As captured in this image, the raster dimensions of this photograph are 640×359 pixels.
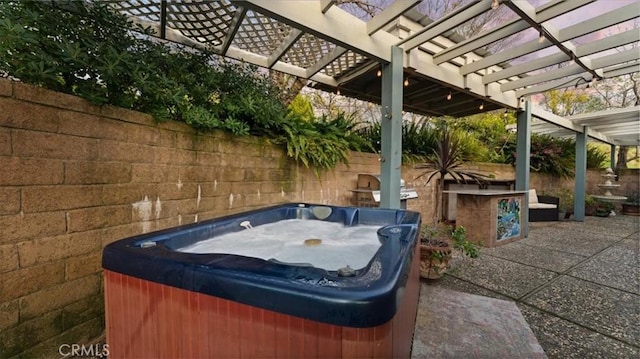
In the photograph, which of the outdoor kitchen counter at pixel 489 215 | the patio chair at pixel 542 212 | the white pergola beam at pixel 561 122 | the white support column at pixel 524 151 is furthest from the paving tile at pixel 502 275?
the patio chair at pixel 542 212

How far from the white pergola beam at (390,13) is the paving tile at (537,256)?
3339 mm

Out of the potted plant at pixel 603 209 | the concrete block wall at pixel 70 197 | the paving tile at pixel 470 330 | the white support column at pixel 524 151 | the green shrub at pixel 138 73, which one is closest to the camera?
the concrete block wall at pixel 70 197

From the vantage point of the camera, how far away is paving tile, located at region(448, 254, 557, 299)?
2.72 metres

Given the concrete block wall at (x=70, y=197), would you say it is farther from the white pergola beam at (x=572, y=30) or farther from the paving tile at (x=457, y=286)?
the white pergola beam at (x=572, y=30)

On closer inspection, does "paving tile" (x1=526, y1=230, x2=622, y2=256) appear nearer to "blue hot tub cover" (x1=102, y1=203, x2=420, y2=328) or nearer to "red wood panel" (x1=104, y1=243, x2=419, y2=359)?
"blue hot tub cover" (x1=102, y1=203, x2=420, y2=328)

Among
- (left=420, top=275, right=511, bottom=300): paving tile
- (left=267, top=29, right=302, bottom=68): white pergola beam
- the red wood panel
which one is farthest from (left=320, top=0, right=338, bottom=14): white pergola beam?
(left=420, top=275, right=511, bottom=300): paving tile

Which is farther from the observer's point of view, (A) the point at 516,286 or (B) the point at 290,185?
(B) the point at 290,185

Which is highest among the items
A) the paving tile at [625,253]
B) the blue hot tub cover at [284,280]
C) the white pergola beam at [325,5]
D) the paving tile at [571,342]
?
the white pergola beam at [325,5]

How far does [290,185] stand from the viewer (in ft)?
12.0

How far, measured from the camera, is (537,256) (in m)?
3.78

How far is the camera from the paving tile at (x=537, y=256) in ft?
11.2

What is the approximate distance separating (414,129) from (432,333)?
4.15 metres

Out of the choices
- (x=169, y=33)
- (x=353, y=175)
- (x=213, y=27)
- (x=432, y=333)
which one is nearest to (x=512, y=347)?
(x=432, y=333)

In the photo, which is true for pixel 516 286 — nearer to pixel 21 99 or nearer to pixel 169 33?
pixel 21 99
